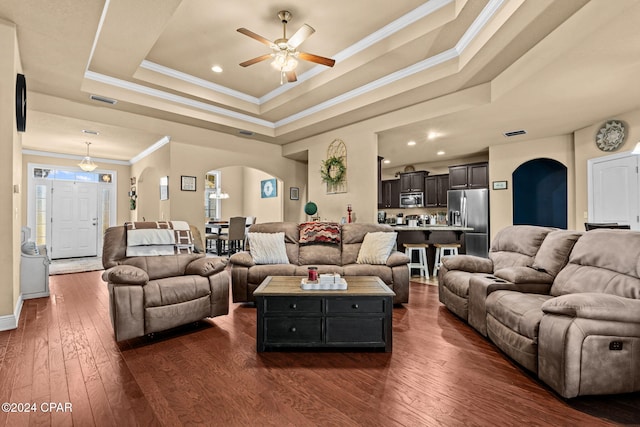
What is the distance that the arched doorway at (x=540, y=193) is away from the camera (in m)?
6.50

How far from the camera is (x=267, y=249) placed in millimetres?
4047

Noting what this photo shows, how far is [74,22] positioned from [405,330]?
13.7ft

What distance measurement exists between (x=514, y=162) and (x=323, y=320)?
581cm

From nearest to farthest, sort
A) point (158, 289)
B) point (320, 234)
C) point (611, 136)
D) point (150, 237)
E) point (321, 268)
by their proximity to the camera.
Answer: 1. point (158, 289)
2. point (150, 237)
3. point (321, 268)
4. point (320, 234)
5. point (611, 136)

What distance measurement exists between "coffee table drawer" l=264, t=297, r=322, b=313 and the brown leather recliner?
0.85 metres

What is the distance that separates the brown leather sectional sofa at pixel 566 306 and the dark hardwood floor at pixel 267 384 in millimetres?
154

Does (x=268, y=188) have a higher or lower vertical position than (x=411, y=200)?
higher

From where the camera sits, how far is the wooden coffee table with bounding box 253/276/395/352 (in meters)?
2.53

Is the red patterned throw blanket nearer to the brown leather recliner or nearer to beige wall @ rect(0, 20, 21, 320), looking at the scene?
the brown leather recliner

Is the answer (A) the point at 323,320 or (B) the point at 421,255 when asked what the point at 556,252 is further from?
(B) the point at 421,255

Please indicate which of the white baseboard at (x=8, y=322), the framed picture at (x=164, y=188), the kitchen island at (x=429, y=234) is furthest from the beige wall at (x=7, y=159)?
the kitchen island at (x=429, y=234)

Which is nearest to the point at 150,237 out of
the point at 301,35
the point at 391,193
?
the point at 301,35

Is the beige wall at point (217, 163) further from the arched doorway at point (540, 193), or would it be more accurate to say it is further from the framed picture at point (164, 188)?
the arched doorway at point (540, 193)

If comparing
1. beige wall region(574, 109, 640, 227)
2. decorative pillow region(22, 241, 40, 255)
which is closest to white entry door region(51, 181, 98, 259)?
decorative pillow region(22, 241, 40, 255)
